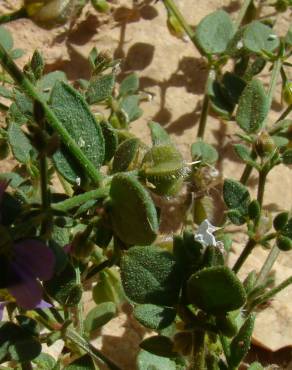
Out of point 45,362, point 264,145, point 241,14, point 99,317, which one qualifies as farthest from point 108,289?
point 241,14

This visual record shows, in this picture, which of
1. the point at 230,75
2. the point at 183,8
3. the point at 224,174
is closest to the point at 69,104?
the point at 230,75

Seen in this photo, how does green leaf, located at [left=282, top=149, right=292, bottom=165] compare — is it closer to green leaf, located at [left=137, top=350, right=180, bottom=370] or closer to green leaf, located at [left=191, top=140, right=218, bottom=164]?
green leaf, located at [left=191, top=140, right=218, bottom=164]

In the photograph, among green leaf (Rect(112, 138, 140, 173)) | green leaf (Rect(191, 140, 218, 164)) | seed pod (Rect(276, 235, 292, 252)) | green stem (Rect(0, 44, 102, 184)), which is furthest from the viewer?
green leaf (Rect(191, 140, 218, 164))

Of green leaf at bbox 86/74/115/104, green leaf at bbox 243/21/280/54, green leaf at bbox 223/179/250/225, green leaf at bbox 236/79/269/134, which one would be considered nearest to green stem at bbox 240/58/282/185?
green leaf at bbox 243/21/280/54

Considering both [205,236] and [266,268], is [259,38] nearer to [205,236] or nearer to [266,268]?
[266,268]

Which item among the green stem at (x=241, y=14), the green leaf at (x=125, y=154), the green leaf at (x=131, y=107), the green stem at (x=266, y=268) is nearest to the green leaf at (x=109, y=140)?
the green leaf at (x=125, y=154)

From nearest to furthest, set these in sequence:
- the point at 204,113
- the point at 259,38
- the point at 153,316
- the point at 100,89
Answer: the point at 153,316
the point at 100,89
the point at 259,38
the point at 204,113

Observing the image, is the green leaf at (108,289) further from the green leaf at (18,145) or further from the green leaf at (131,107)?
Answer: the green leaf at (131,107)

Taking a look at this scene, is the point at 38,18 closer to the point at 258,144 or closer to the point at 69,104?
the point at 69,104
